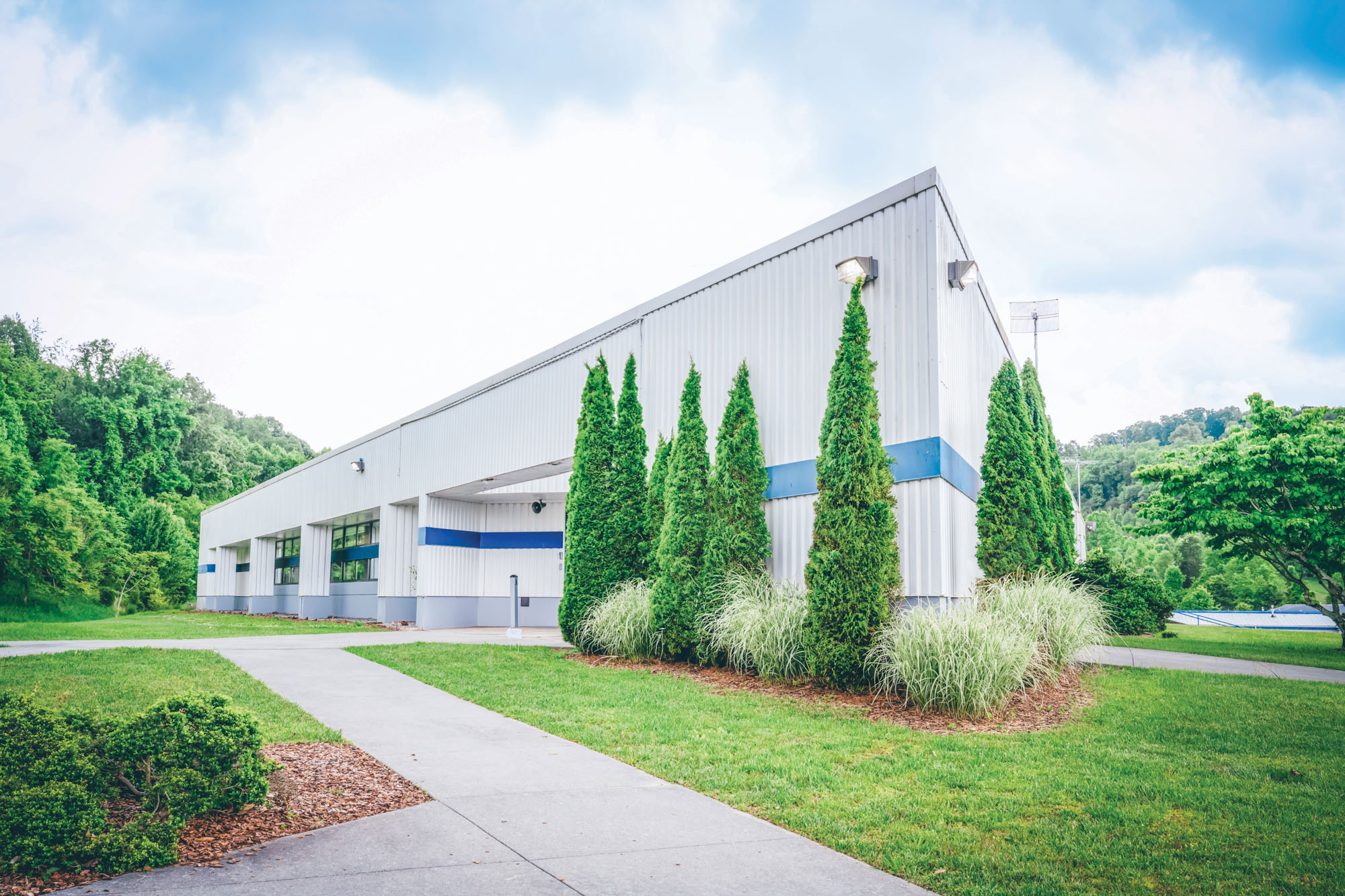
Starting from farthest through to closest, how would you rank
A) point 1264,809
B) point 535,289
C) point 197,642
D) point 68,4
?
point 535,289 < point 197,642 < point 68,4 < point 1264,809

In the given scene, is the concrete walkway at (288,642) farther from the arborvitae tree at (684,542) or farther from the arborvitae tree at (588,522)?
the arborvitae tree at (684,542)

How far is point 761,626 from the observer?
881 centimetres

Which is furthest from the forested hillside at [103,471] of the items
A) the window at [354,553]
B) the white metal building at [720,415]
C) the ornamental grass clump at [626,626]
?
the ornamental grass clump at [626,626]

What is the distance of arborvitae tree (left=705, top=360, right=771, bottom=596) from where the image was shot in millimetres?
10102

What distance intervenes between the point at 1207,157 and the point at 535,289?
54.9ft

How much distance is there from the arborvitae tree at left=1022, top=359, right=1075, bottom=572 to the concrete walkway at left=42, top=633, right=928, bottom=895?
9.56m

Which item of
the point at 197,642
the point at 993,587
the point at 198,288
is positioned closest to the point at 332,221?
the point at 198,288

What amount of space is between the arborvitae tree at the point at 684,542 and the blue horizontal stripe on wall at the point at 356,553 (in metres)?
16.8

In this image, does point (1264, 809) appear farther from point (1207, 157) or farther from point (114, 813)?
point (1207, 157)

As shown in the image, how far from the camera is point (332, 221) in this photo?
17297 mm

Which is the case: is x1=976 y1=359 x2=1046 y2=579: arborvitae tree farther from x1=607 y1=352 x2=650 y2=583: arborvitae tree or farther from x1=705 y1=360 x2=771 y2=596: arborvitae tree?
x1=607 y1=352 x2=650 y2=583: arborvitae tree

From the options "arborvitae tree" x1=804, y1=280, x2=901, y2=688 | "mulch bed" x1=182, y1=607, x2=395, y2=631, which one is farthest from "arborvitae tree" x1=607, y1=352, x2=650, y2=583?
"mulch bed" x1=182, y1=607, x2=395, y2=631

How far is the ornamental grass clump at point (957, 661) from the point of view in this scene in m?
6.81

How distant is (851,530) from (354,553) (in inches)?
863
